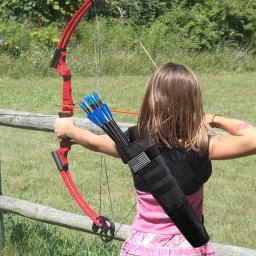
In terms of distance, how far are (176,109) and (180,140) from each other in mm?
128

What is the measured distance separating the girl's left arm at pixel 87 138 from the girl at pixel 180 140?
16 cm

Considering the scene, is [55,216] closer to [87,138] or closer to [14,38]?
[87,138]

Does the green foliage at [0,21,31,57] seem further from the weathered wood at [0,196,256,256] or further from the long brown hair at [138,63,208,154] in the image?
the long brown hair at [138,63,208,154]

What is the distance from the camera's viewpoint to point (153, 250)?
8.90 feet

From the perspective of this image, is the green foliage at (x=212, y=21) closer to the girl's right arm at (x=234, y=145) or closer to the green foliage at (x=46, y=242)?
the green foliage at (x=46, y=242)

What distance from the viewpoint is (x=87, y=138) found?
290cm

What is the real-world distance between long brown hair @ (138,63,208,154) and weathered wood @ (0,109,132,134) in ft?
2.98

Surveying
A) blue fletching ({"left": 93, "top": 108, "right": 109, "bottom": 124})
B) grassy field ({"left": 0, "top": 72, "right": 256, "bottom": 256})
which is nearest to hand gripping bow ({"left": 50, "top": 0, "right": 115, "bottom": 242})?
grassy field ({"left": 0, "top": 72, "right": 256, "bottom": 256})

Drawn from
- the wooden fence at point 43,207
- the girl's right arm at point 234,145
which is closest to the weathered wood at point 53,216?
the wooden fence at point 43,207

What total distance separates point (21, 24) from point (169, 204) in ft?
55.8

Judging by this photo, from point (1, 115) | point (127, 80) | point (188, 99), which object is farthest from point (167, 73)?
point (127, 80)

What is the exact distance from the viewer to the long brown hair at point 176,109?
2.62m

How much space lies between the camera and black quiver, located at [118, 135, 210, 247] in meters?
2.53

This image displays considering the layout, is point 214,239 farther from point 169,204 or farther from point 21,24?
point 21,24
